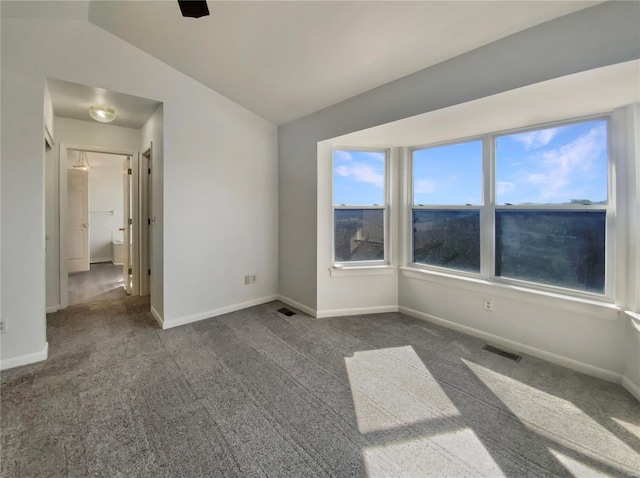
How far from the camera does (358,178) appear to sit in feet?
12.1

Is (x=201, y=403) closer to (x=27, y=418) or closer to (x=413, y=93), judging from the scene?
(x=27, y=418)

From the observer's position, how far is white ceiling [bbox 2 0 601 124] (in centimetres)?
193

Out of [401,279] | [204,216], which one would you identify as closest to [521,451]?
[401,279]

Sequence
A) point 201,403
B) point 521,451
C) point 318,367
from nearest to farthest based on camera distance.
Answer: point 521,451 < point 201,403 < point 318,367

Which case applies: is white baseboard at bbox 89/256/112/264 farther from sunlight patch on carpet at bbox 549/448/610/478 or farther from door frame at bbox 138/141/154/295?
sunlight patch on carpet at bbox 549/448/610/478

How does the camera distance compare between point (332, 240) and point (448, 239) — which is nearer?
point (448, 239)

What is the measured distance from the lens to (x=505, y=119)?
2.59 m

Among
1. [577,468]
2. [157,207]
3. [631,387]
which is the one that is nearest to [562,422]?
[577,468]

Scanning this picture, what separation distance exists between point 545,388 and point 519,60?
2.37 metres

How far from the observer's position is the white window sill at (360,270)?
11.8ft

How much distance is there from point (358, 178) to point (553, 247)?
2148mm

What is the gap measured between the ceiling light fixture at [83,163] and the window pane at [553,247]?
7.89m

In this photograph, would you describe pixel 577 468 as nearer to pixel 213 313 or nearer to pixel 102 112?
pixel 213 313

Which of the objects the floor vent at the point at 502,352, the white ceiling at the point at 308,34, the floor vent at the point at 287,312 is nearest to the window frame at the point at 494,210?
the floor vent at the point at 502,352
